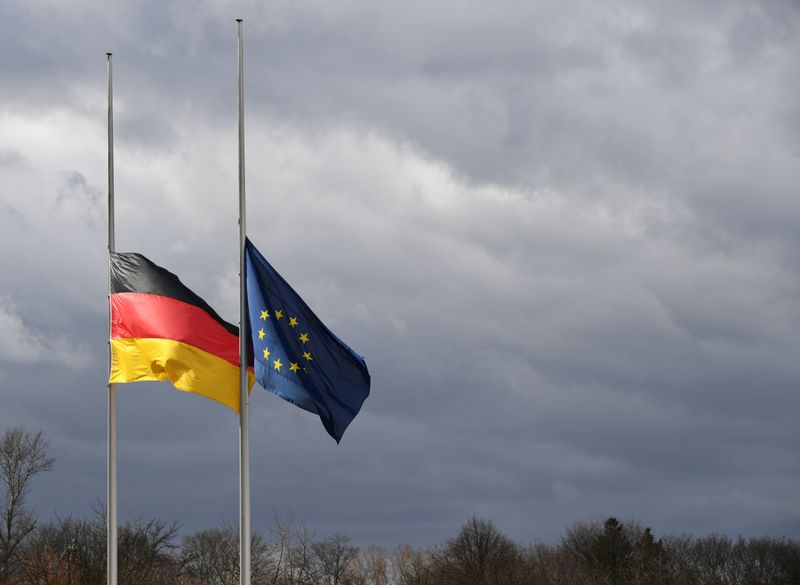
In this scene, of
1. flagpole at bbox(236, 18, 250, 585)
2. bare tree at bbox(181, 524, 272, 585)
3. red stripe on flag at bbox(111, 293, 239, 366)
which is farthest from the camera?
bare tree at bbox(181, 524, 272, 585)

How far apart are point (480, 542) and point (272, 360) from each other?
95.8 m

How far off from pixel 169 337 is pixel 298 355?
2.62m

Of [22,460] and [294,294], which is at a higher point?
[22,460]

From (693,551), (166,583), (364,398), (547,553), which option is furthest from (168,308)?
(693,551)

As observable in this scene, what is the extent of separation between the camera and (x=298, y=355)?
2359 cm

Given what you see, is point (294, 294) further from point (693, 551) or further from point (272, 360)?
point (693, 551)

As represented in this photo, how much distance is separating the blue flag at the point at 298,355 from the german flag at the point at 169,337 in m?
0.79

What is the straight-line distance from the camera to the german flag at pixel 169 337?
23.8 metres

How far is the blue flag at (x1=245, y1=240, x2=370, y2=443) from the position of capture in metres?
23.5

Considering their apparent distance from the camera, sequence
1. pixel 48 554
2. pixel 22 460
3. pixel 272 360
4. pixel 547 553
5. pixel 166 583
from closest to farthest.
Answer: pixel 272 360 < pixel 48 554 < pixel 166 583 < pixel 22 460 < pixel 547 553

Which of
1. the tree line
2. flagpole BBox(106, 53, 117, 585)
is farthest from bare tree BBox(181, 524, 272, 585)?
flagpole BBox(106, 53, 117, 585)

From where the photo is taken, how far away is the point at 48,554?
156 ft

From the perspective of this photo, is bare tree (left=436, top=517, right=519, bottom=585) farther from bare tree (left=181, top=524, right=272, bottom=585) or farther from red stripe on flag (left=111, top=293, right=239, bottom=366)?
red stripe on flag (left=111, top=293, right=239, bottom=366)

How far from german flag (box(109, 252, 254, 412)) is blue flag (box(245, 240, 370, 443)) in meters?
0.79
